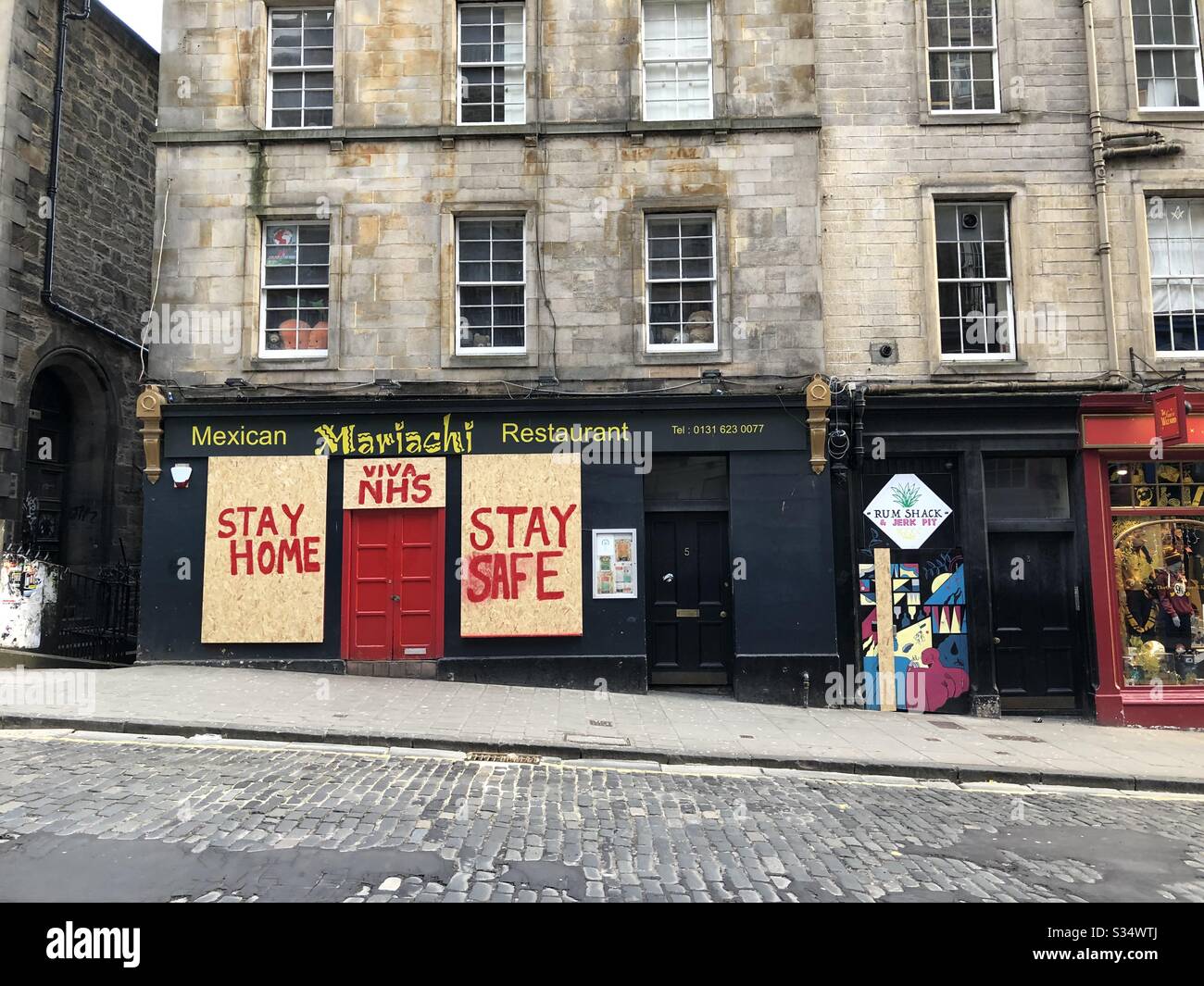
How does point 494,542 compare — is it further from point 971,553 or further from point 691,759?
point 971,553

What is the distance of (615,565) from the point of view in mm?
11750

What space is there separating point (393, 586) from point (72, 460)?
27.7 ft

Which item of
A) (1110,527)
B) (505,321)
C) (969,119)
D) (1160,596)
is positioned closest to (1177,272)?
(969,119)

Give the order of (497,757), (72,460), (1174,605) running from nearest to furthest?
1. (497,757)
2. (1174,605)
3. (72,460)

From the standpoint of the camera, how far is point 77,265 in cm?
1495

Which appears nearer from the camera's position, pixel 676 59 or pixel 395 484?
pixel 395 484

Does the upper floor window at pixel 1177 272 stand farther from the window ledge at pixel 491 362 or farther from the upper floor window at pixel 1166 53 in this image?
the window ledge at pixel 491 362

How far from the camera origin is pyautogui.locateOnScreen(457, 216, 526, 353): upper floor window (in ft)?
40.4

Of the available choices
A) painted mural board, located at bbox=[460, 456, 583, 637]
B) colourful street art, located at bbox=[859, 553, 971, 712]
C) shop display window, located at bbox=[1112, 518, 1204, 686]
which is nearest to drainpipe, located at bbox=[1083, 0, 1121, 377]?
shop display window, located at bbox=[1112, 518, 1204, 686]

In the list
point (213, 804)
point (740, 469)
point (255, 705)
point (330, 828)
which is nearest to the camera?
point (330, 828)

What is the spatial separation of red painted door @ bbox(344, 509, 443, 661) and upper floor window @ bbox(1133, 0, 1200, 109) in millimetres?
12931

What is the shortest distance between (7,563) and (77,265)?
627cm
